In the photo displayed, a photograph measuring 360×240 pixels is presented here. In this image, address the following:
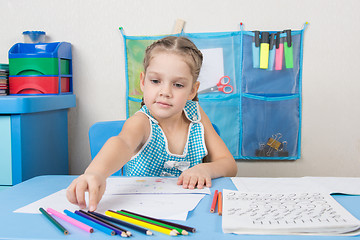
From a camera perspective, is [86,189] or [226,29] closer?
[86,189]

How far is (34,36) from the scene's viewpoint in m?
2.04

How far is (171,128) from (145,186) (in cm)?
45

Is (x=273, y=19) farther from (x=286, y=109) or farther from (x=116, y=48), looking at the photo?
(x=116, y=48)

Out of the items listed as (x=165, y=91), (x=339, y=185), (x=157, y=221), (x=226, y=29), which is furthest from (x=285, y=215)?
(x=226, y=29)

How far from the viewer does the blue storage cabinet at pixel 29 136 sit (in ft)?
4.99

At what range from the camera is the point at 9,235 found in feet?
1.63

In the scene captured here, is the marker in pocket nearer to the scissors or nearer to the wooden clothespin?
the scissors

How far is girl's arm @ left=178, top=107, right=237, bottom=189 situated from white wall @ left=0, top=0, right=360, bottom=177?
957 mm

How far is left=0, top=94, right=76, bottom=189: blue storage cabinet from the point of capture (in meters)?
1.52

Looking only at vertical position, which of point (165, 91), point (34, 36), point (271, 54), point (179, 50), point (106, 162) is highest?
point (34, 36)

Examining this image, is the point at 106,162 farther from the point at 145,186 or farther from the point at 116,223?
the point at 116,223

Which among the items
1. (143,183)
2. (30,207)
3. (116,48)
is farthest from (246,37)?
(30,207)

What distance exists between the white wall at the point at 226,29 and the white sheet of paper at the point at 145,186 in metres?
1.33

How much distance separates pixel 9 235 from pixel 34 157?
1.25 m
